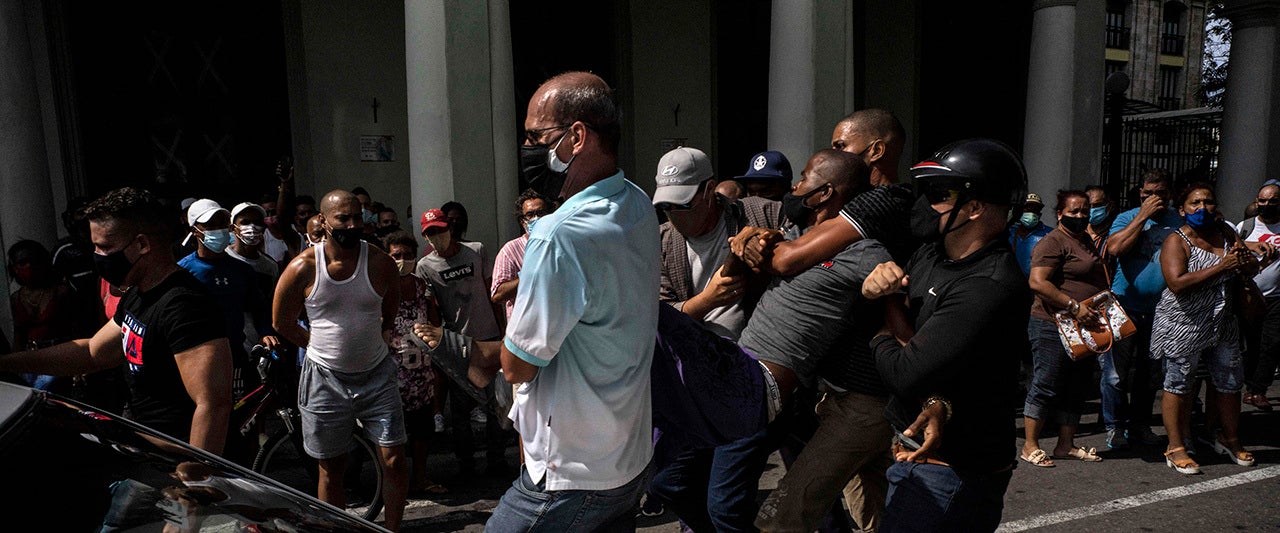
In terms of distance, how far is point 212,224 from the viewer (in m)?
5.01

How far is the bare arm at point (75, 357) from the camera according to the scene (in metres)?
2.78

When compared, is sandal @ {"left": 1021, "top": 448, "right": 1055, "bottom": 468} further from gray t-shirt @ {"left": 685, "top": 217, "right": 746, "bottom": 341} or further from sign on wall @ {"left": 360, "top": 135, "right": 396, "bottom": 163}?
sign on wall @ {"left": 360, "top": 135, "right": 396, "bottom": 163}

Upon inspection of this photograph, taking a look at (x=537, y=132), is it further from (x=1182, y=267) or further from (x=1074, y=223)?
(x=1182, y=267)

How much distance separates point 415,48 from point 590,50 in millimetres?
4464

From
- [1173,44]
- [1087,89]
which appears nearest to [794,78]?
[1087,89]

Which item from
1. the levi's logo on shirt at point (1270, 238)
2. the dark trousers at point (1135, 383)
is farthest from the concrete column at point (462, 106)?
the levi's logo on shirt at point (1270, 238)

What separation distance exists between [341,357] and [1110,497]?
13.9 feet

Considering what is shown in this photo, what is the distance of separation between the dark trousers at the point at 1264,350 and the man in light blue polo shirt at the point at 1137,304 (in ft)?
4.78

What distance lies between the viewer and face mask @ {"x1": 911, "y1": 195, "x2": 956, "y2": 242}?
2447mm

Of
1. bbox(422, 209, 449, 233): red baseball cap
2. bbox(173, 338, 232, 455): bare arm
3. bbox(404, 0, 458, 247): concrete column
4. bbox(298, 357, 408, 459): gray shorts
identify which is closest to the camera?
bbox(173, 338, 232, 455): bare arm

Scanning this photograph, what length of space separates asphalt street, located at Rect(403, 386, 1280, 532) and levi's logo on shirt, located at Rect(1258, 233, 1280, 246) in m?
1.99

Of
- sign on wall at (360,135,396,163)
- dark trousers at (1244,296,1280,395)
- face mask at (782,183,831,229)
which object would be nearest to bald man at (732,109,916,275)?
face mask at (782,183,831,229)

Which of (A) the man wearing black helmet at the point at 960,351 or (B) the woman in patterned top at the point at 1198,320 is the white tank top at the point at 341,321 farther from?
(B) the woman in patterned top at the point at 1198,320

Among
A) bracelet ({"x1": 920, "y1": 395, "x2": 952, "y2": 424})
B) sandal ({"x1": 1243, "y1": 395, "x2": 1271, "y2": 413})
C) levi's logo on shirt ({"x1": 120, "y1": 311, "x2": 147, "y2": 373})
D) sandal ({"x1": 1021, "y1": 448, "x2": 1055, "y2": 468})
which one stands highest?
levi's logo on shirt ({"x1": 120, "y1": 311, "x2": 147, "y2": 373})
